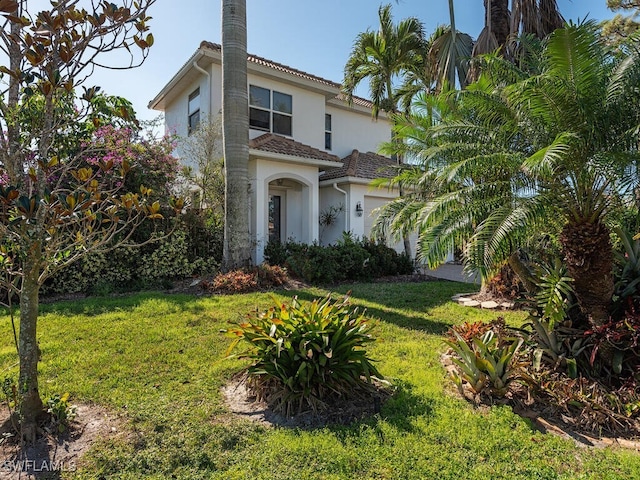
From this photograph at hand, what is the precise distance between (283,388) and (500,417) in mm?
2287

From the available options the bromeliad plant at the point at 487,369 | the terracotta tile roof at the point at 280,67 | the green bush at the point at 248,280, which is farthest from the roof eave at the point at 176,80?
the bromeliad plant at the point at 487,369

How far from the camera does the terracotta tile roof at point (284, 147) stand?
44.0 ft

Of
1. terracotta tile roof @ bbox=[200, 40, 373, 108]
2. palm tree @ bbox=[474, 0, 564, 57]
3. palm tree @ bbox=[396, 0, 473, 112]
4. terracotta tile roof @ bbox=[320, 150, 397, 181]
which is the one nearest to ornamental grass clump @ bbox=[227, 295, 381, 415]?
palm tree @ bbox=[396, 0, 473, 112]

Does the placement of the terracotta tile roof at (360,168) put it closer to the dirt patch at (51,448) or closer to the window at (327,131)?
the window at (327,131)

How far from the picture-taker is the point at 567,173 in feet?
14.9

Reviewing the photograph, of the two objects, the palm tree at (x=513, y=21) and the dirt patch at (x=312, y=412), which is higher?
the palm tree at (x=513, y=21)

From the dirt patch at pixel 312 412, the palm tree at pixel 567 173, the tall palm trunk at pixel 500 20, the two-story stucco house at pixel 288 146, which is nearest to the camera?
the dirt patch at pixel 312 412

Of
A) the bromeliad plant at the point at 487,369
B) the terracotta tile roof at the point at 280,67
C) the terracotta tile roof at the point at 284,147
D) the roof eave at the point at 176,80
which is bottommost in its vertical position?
the bromeliad plant at the point at 487,369

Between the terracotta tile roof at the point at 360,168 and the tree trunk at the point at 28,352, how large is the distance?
499 inches

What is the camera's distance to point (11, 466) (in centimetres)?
297

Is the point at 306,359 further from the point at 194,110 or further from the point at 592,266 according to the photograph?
the point at 194,110

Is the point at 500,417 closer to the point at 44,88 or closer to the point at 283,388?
the point at 283,388

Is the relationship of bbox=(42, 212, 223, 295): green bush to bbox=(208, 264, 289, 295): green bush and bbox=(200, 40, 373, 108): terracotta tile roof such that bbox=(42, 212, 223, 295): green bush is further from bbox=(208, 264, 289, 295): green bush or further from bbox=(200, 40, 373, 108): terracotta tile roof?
bbox=(200, 40, 373, 108): terracotta tile roof

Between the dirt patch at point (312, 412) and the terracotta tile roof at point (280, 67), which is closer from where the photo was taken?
the dirt patch at point (312, 412)
